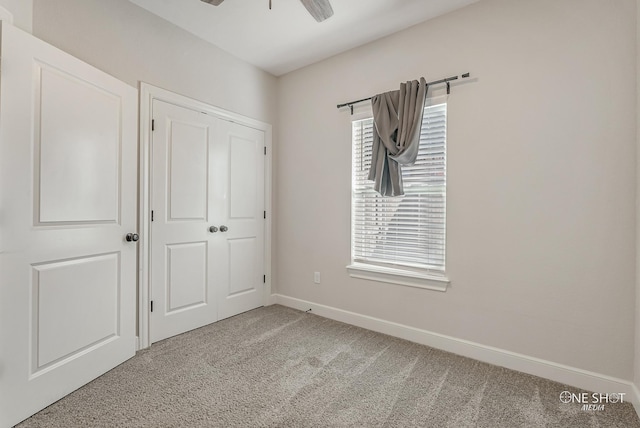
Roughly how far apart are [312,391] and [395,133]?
6.68 feet

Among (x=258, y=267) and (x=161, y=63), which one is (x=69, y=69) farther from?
(x=258, y=267)

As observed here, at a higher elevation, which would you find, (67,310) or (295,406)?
(67,310)

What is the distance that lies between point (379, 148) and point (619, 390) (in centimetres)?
222

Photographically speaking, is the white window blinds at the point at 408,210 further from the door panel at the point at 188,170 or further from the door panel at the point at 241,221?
the door panel at the point at 188,170

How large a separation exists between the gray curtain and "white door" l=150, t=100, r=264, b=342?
1412 mm

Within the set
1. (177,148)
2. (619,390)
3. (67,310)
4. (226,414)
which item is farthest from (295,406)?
(177,148)

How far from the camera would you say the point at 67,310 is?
5.89 feet

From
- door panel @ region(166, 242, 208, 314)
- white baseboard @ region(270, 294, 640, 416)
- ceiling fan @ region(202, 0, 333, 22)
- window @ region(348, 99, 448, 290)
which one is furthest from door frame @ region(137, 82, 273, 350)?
window @ region(348, 99, 448, 290)

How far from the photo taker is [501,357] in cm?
215

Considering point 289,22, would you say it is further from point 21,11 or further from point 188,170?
point 21,11

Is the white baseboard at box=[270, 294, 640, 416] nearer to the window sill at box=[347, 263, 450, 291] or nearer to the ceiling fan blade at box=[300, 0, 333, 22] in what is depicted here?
the window sill at box=[347, 263, 450, 291]

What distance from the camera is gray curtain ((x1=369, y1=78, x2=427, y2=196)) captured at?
2.41m

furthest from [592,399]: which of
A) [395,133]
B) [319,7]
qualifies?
[319,7]

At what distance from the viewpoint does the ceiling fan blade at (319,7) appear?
1.75 meters
